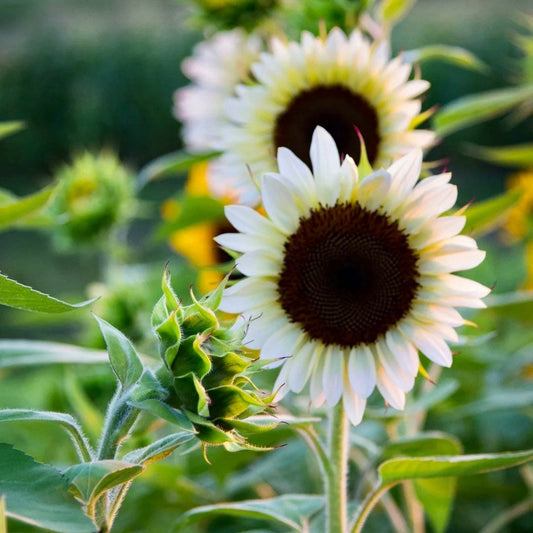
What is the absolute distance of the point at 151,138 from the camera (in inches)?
221

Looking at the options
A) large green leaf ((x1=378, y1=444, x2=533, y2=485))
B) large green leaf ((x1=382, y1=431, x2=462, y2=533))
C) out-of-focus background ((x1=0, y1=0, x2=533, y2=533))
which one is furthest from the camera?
out-of-focus background ((x1=0, y1=0, x2=533, y2=533))

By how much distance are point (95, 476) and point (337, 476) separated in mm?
163

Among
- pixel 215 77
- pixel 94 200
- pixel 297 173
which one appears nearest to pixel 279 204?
pixel 297 173

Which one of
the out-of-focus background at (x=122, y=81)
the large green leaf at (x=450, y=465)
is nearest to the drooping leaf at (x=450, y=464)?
the large green leaf at (x=450, y=465)

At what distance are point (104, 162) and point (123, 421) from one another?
2.18ft

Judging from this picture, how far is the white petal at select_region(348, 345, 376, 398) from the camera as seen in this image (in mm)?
385

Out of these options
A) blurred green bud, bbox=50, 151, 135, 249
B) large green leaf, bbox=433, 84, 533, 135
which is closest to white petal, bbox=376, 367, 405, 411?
large green leaf, bbox=433, 84, 533, 135

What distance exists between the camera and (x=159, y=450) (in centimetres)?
33

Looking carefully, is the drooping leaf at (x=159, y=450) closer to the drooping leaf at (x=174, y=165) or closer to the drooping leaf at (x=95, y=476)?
the drooping leaf at (x=95, y=476)

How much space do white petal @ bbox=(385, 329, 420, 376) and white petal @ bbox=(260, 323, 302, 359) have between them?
4 centimetres

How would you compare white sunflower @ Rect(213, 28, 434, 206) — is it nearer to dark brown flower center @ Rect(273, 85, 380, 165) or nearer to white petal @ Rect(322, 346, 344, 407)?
dark brown flower center @ Rect(273, 85, 380, 165)

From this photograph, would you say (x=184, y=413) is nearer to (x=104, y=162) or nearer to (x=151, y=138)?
Answer: (x=104, y=162)

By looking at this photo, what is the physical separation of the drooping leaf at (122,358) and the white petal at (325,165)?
108mm

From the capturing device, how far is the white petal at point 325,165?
0.38 meters
